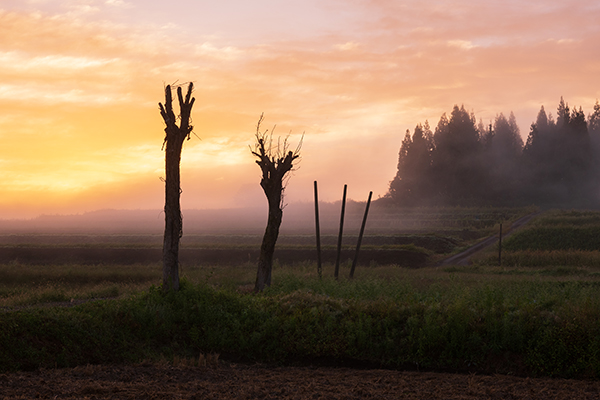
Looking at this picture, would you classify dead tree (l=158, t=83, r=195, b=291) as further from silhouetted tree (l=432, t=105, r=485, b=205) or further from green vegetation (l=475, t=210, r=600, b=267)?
silhouetted tree (l=432, t=105, r=485, b=205)

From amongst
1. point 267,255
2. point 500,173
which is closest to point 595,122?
point 500,173

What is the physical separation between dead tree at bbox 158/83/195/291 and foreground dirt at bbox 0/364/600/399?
16.5 feet

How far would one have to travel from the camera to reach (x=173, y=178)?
647 inches

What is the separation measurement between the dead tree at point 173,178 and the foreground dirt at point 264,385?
5024 mm

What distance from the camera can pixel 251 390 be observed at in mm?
9266

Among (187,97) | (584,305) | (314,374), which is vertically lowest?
(314,374)

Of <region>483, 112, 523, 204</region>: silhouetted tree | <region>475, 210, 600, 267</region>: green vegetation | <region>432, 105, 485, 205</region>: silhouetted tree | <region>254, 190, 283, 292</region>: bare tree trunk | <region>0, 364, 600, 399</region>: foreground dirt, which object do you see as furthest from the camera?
<region>432, 105, 485, 205</region>: silhouetted tree

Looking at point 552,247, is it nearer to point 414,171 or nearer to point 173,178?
point 173,178

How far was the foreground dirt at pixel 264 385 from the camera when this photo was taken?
344 inches

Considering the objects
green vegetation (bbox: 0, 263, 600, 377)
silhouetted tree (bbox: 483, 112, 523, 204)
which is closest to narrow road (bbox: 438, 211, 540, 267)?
green vegetation (bbox: 0, 263, 600, 377)

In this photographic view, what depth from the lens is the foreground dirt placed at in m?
8.73

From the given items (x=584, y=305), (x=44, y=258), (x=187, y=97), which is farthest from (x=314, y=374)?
(x=44, y=258)

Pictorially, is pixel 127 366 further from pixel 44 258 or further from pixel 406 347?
pixel 44 258

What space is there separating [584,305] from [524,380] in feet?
10.9
